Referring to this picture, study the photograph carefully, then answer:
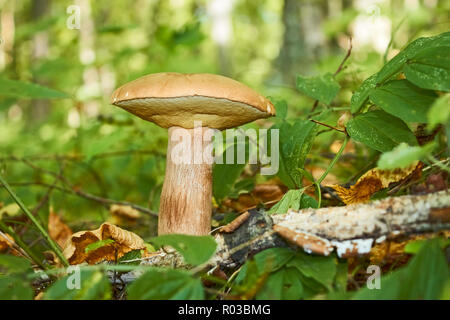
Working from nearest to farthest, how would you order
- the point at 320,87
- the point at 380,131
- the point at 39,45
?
the point at 380,131
the point at 320,87
the point at 39,45

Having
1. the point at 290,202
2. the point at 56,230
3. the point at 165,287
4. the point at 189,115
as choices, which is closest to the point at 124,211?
the point at 56,230

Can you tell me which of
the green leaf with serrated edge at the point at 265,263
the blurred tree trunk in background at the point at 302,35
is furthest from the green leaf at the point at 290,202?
the blurred tree trunk in background at the point at 302,35

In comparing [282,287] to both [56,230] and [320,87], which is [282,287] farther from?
[56,230]

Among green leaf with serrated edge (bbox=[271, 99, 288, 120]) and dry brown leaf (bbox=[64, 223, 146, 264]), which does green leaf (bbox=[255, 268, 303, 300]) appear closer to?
dry brown leaf (bbox=[64, 223, 146, 264])

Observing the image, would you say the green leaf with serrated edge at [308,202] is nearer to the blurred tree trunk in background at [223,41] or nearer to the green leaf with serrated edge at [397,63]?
the green leaf with serrated edge at [397,63]

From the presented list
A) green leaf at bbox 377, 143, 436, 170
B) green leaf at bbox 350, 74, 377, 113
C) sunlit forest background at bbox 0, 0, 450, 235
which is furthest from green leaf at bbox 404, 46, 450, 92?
sunlit forest background at bbox 0, 0, 450, 235
